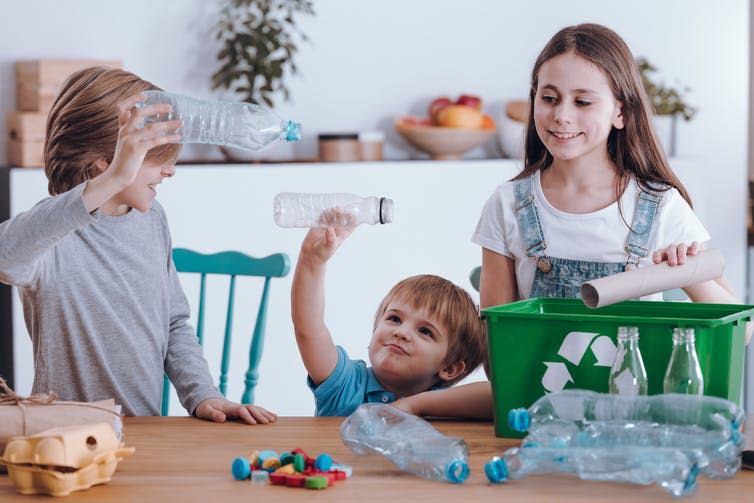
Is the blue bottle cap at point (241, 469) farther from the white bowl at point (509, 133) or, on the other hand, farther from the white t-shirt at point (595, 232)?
the white bowl at point (509, 133)

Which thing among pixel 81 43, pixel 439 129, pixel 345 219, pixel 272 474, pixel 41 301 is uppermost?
pixel 81 43

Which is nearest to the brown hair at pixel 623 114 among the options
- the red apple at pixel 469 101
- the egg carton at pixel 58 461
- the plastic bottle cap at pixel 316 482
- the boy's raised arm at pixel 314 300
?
the boy's raised arm at pixel 314 300

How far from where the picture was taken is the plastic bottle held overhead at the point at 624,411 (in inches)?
49.5

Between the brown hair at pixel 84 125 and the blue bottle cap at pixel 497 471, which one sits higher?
the brown hair at pixel 84 125

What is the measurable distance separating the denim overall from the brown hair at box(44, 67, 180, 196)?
0.70 m

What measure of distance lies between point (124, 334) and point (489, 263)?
64 cm

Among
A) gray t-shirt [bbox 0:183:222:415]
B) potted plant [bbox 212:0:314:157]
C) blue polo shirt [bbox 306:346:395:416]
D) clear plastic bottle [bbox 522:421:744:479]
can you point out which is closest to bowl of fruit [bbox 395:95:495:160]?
potted plant [bbox 212:0:314:157]

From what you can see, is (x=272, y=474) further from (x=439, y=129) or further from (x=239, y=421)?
(x=439, y=129)

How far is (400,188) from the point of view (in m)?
3.50

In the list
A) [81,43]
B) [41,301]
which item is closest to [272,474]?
[41,301]

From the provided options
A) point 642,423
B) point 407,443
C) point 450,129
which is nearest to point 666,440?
point 642,423

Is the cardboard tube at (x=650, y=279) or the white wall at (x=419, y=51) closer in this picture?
the cardboard tube at (x=650, y=279)

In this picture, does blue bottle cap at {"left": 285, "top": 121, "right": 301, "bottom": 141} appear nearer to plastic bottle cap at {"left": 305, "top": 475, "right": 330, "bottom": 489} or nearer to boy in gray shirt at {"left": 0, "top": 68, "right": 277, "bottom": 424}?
boy in gray shirt at {"left": 0, "top": 68, "right": 277, "bottom": 424}

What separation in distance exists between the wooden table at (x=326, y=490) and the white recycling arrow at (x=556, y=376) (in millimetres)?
95
